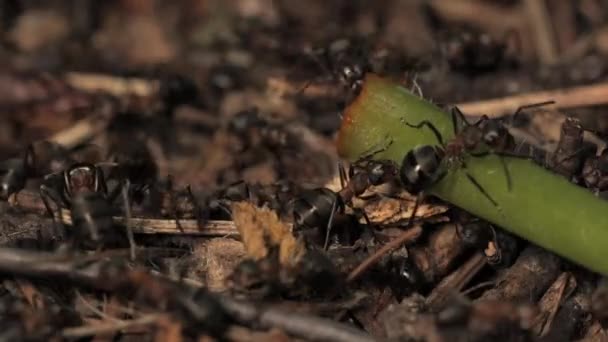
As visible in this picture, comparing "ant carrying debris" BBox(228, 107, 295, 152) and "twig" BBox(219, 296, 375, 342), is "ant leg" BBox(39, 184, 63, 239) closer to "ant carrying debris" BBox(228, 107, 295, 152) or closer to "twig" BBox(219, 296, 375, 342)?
"twig" BBox(219, 296, 375, 342)

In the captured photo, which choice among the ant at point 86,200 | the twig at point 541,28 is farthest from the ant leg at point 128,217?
the twig at point 541,28

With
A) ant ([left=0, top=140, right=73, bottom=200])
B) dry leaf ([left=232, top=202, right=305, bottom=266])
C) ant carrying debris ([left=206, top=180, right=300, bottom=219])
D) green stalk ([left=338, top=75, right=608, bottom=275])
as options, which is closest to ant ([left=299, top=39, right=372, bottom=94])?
ant carrying debris ([left=206, top=180, right=300, bottom=219])

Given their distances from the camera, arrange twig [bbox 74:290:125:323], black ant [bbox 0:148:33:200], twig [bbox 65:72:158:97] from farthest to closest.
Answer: twig [bbox 65:72:158:97] → black ant [bbox 0:148:33:200] → twig [bbox 74:290:125:323]

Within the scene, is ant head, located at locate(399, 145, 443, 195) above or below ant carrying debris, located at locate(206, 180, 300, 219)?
above

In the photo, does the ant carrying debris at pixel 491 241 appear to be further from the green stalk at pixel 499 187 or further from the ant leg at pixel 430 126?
the ant leg at pixel 430 126

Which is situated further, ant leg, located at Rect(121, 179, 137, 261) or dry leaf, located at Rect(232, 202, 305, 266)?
ant leg, located at Rect(121, 179, 137, 261)

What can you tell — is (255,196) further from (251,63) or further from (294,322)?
(251,63)

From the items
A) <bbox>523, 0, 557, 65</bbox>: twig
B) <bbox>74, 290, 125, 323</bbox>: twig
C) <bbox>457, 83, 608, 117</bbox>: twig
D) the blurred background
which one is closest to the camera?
<bbox>74, 290, 125, 323</bbox>: twig

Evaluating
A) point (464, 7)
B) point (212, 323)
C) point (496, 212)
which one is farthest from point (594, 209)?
point (464, 7)
